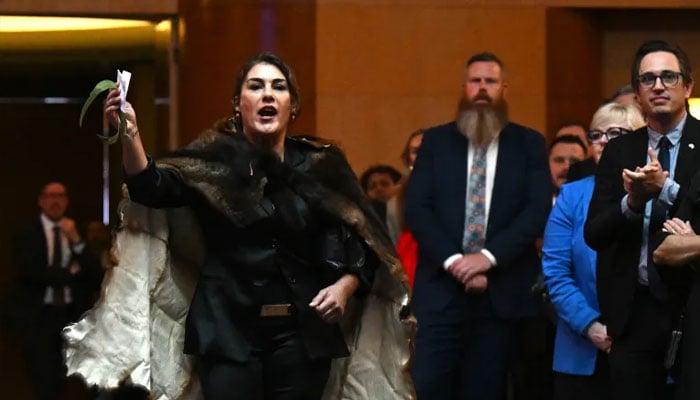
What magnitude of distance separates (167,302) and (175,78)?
7.33 metres

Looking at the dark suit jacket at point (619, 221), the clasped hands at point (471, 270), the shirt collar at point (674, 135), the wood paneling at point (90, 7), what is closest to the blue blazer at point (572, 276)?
the clasped hands at point (471, 270)

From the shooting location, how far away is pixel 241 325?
7902 millimetres

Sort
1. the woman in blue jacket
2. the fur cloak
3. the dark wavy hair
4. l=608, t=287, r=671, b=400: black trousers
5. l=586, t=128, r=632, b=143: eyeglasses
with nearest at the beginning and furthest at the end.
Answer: the fur cloak → l=608, t=287, r=671, b=400: black trousers → the dark wavy hair → the woman in blue jacket → l=586, t=128, r=632, b=143: eyeglasses

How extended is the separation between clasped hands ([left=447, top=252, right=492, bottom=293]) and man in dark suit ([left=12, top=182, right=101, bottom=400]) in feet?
13.9

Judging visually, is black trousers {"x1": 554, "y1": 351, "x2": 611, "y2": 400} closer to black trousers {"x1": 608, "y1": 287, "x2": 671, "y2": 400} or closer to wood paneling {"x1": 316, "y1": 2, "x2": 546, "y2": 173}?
black trousers {"x1": 608, "y1": 287, "x2": 671, "y2": 400}

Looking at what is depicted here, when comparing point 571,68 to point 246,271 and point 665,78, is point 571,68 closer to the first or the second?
point 665,78

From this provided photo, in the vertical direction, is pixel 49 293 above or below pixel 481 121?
below

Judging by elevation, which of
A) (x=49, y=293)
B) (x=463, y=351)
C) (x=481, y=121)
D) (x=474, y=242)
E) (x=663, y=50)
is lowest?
(x=463, y=351)

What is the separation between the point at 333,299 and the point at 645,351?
63.1 inches

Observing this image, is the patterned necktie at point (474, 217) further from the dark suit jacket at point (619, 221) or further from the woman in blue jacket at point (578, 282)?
the dark suit jacket at point (619, 221)

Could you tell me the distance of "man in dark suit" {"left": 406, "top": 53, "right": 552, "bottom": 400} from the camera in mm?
10633

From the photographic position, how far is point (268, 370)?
26.0 feet

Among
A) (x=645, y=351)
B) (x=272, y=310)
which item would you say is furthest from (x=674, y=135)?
(x=272, y=310)

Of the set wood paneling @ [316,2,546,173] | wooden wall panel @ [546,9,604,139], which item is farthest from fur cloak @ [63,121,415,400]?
wooden wall panel @ [546,9,604,139]
